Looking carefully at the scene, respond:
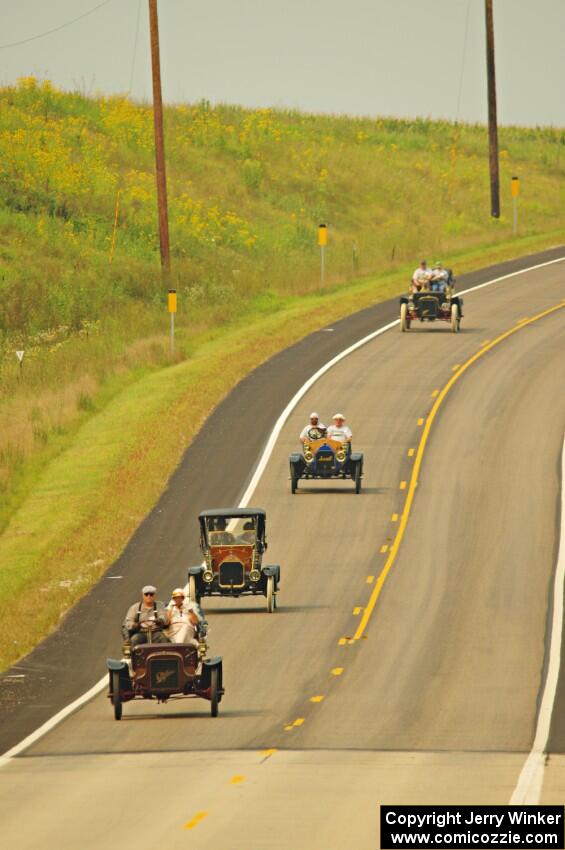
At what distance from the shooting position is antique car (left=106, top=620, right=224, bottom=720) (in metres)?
20.8

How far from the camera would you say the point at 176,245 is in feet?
217

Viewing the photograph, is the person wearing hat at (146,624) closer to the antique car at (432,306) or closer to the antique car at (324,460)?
the antique car at (324,460)

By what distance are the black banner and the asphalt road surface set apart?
0.36m

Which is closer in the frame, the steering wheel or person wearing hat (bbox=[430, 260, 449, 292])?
the steering wheel

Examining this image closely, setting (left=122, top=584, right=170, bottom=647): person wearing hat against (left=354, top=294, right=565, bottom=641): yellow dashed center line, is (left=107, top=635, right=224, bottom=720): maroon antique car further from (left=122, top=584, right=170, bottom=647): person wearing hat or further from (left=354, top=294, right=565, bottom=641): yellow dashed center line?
(left=354, top=294, right=565, bottom=641): yellow dashed center line

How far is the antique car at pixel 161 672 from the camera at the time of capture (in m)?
20.8

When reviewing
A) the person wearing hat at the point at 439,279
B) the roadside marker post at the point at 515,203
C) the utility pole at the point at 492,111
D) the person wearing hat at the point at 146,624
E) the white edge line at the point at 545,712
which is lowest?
the white edge line at the point at 545,712

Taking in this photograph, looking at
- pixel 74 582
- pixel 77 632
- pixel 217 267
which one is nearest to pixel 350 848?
pixel 77 632

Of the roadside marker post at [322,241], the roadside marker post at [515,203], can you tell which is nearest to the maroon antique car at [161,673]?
the roadside marker post at [322,241]

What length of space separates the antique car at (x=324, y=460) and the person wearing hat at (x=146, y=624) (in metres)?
13.1

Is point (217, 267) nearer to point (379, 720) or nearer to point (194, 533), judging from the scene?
point (194, 533)

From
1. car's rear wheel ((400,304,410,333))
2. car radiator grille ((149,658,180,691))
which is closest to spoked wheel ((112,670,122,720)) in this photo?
car radiator grille ((149,658,180,691))

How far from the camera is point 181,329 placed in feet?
178

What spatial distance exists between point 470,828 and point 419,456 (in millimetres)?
24550
